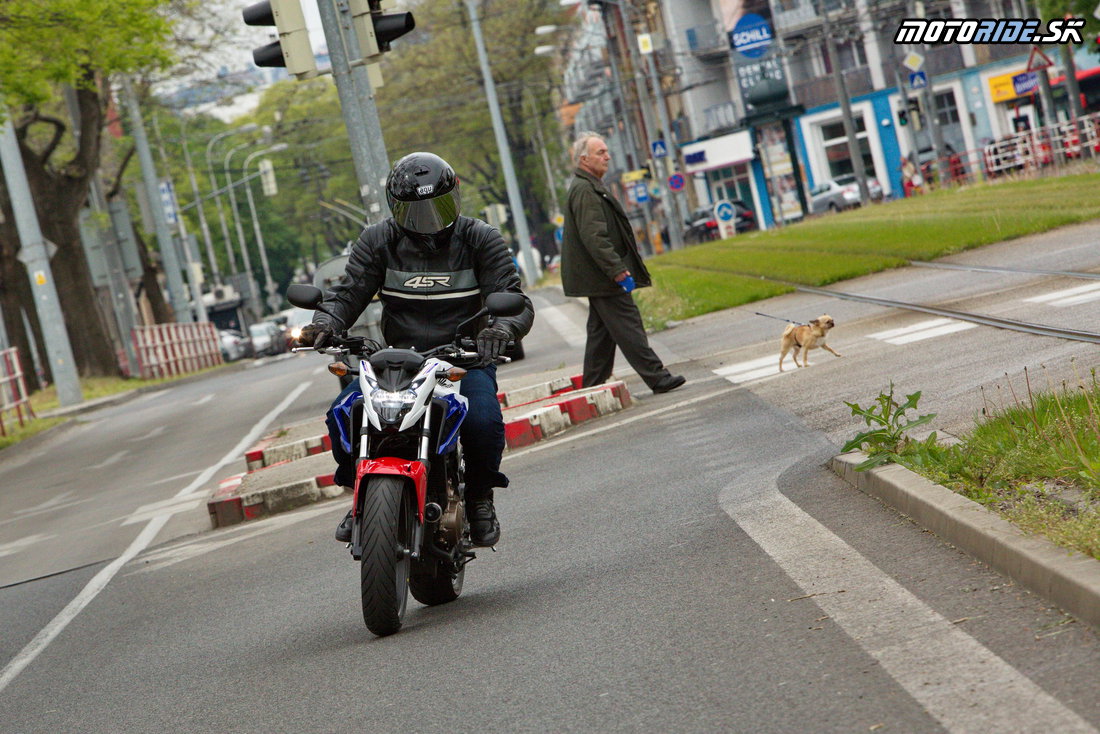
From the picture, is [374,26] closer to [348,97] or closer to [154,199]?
[348,97]

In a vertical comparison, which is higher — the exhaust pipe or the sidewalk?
the exhaust pipe

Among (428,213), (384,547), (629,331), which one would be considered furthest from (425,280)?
(629,331)

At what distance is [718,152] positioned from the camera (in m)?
69.6

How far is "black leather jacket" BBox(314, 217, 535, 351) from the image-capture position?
6.29 meters

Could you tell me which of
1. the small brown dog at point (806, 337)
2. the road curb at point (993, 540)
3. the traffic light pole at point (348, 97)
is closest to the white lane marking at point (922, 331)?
the small brown dog at point (806, 337)

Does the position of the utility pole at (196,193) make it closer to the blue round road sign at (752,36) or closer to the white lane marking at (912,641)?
the blue round road sign at (752,36)

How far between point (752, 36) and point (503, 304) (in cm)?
6270

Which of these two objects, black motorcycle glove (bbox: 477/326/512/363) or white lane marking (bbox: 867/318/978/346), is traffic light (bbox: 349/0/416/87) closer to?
white lane marking (bbox: 867/318/978/346)

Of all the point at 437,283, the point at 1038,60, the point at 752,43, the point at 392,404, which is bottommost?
the point at 392,404

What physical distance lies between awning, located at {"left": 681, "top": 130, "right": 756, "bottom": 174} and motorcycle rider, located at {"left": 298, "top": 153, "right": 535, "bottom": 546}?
6244 centimetres

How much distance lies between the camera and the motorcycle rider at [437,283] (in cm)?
618

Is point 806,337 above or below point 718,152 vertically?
below

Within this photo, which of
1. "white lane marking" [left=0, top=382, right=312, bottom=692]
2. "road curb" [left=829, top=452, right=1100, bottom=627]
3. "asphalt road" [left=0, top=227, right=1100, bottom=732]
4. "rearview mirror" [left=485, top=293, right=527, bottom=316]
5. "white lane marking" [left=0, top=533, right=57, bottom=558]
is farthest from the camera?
"white lane marking" [left=0, top=533, right=57, bottom=558]

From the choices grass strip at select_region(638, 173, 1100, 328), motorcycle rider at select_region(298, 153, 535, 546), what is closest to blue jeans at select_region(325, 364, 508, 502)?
motorcycle rider at select_region(298, 153, 535, 546)
